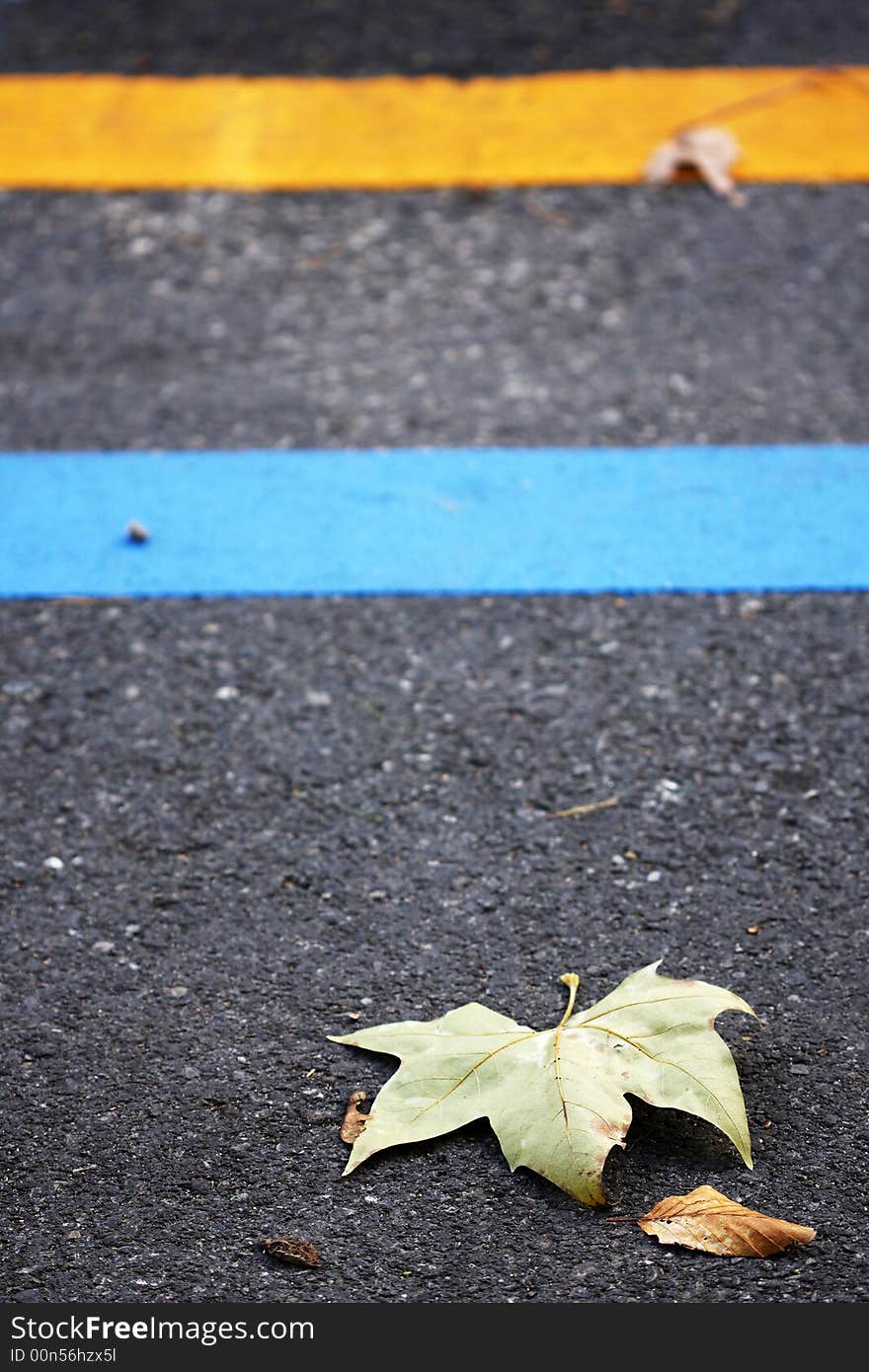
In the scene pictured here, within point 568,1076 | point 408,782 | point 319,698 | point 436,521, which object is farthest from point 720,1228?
point 436,521

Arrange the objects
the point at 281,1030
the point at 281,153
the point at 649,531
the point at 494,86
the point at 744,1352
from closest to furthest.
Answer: the point at 744,1352
the point at 281,1030
the point at 649,531
the point at 281,153
the point at 494,86

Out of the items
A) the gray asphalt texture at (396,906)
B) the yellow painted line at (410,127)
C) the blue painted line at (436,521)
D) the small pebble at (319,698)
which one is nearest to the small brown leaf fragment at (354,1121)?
the gray asphalt texture at (396,906)

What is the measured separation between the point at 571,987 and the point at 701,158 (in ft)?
9.74

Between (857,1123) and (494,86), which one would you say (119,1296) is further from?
(494,86)

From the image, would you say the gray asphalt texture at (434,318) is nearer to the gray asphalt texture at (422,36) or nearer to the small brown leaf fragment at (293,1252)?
the gray asphalt texture at (422,36)

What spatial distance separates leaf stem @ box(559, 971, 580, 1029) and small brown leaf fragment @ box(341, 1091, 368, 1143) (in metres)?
0.30

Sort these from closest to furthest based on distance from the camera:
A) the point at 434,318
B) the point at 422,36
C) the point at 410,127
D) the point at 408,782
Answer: the point at 408,782, the point at 434,318, the point at 410,127, the point at 422,36

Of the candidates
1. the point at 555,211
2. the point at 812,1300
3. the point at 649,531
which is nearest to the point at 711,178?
the point at 555,211

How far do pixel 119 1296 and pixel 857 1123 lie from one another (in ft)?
3.21

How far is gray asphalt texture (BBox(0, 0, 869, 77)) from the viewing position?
180 inches

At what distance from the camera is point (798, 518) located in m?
2.86

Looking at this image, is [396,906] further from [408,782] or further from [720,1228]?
[720,1228]

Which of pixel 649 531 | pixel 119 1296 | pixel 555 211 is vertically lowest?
pixel 119 1296

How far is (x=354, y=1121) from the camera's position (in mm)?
1773
